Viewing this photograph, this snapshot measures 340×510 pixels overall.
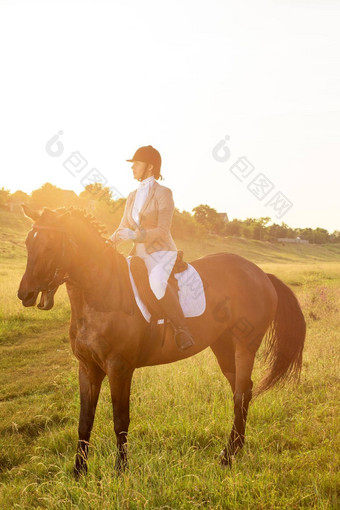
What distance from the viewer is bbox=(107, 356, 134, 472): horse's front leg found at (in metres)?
3.89

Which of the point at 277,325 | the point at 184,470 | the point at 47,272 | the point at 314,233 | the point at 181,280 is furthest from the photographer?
the point at 314,233

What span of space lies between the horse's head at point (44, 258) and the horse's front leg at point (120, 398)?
3.18 ft

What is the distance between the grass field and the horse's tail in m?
0.39

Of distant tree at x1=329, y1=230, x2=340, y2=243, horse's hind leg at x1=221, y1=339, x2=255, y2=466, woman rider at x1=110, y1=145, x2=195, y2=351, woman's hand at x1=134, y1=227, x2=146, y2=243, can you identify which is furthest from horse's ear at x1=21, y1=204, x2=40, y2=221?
distant tree at x1=329, y1=230, x2=340, y2=243

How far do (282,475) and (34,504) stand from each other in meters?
2.37

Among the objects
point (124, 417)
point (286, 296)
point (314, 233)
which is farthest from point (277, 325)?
point (314, 233)

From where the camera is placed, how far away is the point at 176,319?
13.7ft

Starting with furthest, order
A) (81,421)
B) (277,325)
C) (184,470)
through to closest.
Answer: (277,325)
(81,421)
(184,470)

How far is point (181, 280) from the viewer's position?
4562mm

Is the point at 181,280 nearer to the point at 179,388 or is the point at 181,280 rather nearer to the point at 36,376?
the point at 179,388

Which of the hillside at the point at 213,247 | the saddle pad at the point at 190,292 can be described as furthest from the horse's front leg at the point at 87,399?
the hillside at the point at 213,247

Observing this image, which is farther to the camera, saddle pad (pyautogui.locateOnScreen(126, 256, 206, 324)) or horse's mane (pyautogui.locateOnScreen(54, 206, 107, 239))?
saddle pad (pyautogui.locateOnScreen(126, 256, 206, 324))

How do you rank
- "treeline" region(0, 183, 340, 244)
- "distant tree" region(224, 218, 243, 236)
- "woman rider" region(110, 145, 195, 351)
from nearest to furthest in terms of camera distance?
1. "woman rider" region(110, 145, 195, 351)
2. "treeline" region(0, 183, 340, 244)
3. "distant tree" region(224, 218, 243, 236)

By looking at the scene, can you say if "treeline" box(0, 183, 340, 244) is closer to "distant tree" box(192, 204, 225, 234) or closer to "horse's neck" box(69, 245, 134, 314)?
"distant tree" box(192, 204, 225, 234)
